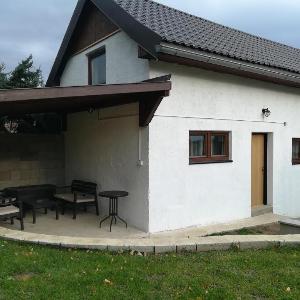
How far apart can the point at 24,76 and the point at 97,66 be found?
7957 mm

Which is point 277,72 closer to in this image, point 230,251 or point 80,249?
point 230,251

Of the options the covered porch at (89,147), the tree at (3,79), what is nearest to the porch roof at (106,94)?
the covered porch at (89,147)

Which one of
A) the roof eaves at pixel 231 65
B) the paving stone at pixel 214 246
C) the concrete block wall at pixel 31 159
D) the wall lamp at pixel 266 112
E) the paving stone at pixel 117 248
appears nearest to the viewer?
the paving stone at pixel 117 248

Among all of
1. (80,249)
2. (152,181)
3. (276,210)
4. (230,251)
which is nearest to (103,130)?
(152,181)

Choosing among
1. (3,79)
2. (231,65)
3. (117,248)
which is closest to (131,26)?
(231,65)

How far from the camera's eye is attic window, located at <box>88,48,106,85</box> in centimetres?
1063

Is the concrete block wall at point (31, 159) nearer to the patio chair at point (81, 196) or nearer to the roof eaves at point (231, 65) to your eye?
the patio chair at point (81, 196)

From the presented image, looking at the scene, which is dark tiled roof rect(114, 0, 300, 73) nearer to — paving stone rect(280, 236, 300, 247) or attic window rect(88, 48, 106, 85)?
attic window rect(88, 48, 106, 85)

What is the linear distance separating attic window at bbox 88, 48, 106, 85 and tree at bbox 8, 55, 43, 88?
286 inches

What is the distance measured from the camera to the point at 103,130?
9859 mm

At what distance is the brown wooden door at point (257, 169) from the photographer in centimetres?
1079

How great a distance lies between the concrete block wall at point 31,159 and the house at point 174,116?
245 mm

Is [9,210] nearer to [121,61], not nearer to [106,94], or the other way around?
[106,94]

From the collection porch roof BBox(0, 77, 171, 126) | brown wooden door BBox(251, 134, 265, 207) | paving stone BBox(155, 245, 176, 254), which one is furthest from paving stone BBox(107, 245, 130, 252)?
brown wooden door BBox(251, 134, 265, 207)
